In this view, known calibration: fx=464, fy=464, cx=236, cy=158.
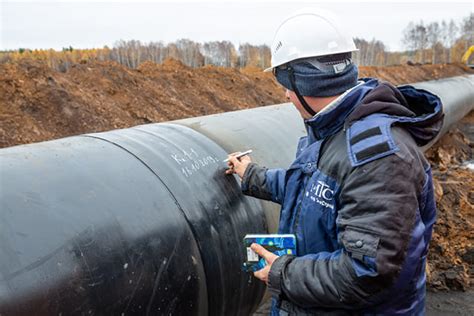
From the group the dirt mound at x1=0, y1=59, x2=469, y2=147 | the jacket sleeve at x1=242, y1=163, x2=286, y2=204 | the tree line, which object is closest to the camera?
the jacket sleeve at x1=242, y1=163, x2=286, y2=204

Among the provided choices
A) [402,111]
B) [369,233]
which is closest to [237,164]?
[402,111]

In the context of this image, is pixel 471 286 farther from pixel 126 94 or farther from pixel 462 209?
pixel 126 94

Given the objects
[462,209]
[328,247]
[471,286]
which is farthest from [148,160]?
[462,209]

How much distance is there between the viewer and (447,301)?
17.9 ft

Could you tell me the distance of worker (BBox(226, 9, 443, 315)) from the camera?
5.48 feet

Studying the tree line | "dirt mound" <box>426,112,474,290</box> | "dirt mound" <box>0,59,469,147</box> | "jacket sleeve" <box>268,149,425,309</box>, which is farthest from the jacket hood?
the tree line

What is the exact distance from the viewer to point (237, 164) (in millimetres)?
2826

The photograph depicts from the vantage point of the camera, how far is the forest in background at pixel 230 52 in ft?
92.3

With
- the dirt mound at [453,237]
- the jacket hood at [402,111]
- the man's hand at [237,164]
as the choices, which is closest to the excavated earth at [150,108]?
the dirt mound at [453,237]

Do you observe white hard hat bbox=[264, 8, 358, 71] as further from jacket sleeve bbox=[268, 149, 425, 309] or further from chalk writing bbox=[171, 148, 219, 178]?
chalk writing bbox=[171, 148, 219, 178]

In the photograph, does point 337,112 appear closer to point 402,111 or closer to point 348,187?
point 402,111

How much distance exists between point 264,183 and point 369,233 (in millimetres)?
1031

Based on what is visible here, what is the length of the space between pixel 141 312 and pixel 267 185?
3.15 ft

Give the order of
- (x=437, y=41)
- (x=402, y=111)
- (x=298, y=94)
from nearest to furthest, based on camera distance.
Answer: (x=402, y=111) → (x=298, y=94) → (x=437, y=41)
